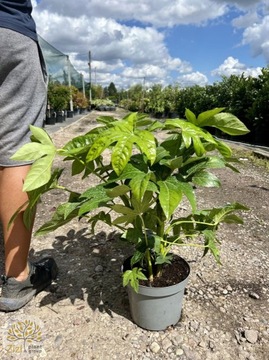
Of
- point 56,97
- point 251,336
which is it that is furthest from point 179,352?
point 56,97

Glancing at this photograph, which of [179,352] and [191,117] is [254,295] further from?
[191,117]

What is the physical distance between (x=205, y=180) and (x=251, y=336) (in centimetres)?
67

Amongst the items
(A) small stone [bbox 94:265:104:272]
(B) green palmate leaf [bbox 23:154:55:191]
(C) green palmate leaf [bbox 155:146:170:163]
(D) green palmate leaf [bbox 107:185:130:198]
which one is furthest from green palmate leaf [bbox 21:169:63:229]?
(A) small stone [bbox 94:265:104:272]

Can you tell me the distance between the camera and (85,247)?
71.6 inches

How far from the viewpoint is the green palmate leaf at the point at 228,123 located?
0.93 m

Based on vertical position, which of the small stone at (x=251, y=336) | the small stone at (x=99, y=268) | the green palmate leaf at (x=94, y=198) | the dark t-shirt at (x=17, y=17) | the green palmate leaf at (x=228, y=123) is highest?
the dark t-shirt at (x=17, y=17)

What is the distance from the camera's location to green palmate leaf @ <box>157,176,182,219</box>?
2.64 ft

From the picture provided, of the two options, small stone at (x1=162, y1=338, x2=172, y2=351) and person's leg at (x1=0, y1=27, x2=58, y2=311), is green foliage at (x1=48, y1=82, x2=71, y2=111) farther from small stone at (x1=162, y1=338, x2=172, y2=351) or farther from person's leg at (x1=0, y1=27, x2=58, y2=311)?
small stone at (x1=162, y1=338, x2=172, y2=351)

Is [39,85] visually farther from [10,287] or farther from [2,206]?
[10,287]

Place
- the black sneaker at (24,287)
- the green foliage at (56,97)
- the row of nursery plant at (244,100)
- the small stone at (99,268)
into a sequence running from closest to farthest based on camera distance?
the black sneaker at (24,287) < the small stone at (99,268) < the row of nursery plant at (244,100) < the green foliage at (56,97)

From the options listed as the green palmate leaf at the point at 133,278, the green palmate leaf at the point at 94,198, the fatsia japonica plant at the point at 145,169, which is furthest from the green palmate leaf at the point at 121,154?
the green palmate leaf at the point at 133,278

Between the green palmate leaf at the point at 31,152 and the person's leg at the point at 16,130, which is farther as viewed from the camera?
the person's leg at the point at 16,130

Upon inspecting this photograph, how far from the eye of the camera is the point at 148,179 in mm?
826

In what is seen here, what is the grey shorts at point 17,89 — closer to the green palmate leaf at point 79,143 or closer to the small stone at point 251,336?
the green palmate leaf at point 79,143
